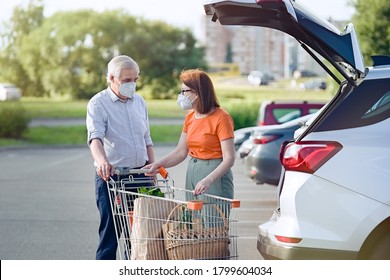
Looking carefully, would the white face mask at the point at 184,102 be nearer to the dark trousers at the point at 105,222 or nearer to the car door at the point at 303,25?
the car door at the point at 303,25

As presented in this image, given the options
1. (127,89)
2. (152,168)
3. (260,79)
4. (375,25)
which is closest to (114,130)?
(127,89)

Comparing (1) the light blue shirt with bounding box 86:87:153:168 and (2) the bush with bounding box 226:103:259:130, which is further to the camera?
(2) the bush with bounding box 226:103:259:130

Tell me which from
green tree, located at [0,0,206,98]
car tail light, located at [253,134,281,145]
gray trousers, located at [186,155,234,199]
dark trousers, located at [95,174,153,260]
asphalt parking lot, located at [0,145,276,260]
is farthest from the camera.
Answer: green tree, located at [0,0,206,98]

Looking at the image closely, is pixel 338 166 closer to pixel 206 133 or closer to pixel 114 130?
pixel 206 133

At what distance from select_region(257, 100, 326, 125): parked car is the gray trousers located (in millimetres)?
12942

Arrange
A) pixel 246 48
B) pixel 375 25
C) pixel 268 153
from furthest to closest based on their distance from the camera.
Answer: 1. pixel 246 48
2. pixel 375 25
3. pixel 268 153

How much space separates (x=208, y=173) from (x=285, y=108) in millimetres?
13204

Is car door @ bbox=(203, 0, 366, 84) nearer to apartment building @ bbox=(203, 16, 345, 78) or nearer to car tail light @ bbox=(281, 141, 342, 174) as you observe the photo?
car tail light @ bbox=(281, 141, 342, 174)

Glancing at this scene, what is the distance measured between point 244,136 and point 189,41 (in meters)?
53.4

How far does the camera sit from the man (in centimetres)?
739

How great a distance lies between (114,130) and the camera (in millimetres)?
7531

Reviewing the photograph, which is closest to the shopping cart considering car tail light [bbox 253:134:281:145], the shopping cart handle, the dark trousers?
the shopping cart handle
